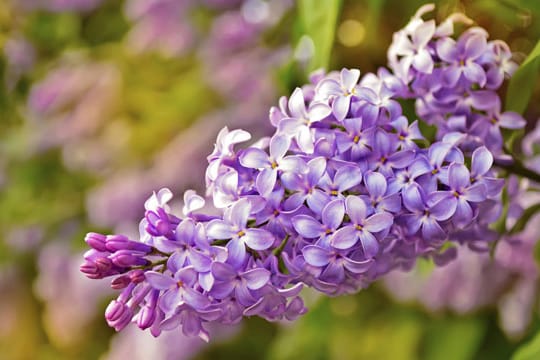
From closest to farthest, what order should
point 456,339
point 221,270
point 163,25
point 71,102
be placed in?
point 221,270 < point 456,339 < point 163,25 < point 71,102

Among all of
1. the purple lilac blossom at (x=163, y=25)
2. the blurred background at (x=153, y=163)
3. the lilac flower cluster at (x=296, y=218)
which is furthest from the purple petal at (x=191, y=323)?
the purple lilac blossom at (x=163, y=25)

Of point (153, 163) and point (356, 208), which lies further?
point (153, 163)

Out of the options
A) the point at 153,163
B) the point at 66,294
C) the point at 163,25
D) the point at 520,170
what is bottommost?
the point at 66,294

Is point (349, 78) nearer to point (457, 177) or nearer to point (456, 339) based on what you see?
point (457, 177)

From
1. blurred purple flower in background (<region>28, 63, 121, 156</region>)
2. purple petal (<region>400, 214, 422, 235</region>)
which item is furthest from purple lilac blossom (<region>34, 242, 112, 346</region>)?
purple petal (<region>400, 214, 422, 235</region>)

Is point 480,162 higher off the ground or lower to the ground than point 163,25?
higher

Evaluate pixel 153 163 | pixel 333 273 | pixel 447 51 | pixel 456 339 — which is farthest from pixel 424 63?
pixel 153 163

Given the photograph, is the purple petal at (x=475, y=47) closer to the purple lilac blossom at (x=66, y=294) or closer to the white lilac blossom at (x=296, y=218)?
the white lilac blossom at (x=296, y=218)
